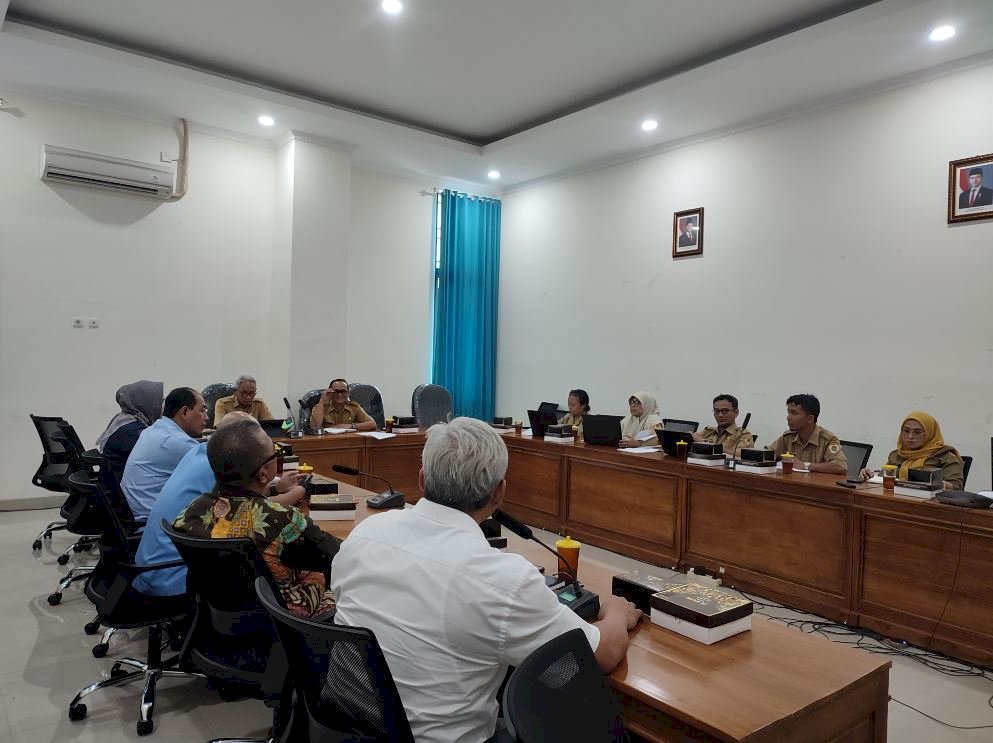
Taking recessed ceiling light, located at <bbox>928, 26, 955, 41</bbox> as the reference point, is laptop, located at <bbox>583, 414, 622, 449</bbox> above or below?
below

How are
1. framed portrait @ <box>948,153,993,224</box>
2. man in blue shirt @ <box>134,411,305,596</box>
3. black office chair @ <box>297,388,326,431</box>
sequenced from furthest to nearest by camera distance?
black office chair @ <box>297,388,326,431</box>
framed portrait @ <box>948,153,993,224</box>
man in blue shirt @ <box>134,411,305,596</box>

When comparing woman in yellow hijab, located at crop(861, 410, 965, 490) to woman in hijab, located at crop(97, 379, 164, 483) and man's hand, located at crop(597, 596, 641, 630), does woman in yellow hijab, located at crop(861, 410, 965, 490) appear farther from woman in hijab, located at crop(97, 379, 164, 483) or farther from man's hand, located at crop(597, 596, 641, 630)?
woman in hijab, located at crop(97, 379, 164, 483)

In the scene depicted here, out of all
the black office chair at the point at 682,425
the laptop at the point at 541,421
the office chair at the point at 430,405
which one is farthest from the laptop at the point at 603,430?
the office chair at the point at 430,405

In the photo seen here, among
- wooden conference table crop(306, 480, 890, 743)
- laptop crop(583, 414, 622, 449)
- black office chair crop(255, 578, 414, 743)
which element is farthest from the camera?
laptop crop(583, 414, 622, 449)

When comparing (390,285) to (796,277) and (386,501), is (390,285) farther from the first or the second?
(386,501)

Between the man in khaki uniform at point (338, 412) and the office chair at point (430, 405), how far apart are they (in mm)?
541

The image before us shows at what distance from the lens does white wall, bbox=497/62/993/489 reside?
15.2 feet

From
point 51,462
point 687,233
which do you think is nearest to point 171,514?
point 51,462

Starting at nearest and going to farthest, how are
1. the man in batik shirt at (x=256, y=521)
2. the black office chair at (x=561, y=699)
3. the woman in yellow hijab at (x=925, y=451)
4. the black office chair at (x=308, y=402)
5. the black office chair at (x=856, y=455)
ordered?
the black office chair at (x=561, y=699) → the man in batik shirt at (x=256, y=521) → the woman in yellow hijab at (x=925, y=451) → the black office chair at (x=856, y=455) → the black office chair at (x=308, y=402)

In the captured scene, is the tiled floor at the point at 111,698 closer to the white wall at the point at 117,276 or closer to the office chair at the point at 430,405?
the white wall at the point at 117,276

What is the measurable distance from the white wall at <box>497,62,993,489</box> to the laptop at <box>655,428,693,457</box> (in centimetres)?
161

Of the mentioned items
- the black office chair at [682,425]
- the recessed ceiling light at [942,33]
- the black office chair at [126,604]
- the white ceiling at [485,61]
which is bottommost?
the black office chair at [126,604]

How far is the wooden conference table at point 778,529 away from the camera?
10.0 ft

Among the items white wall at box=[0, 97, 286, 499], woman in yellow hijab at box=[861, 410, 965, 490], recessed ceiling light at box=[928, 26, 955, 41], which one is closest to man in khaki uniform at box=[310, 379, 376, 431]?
white wall at box=[0, 97, 286, 499]
